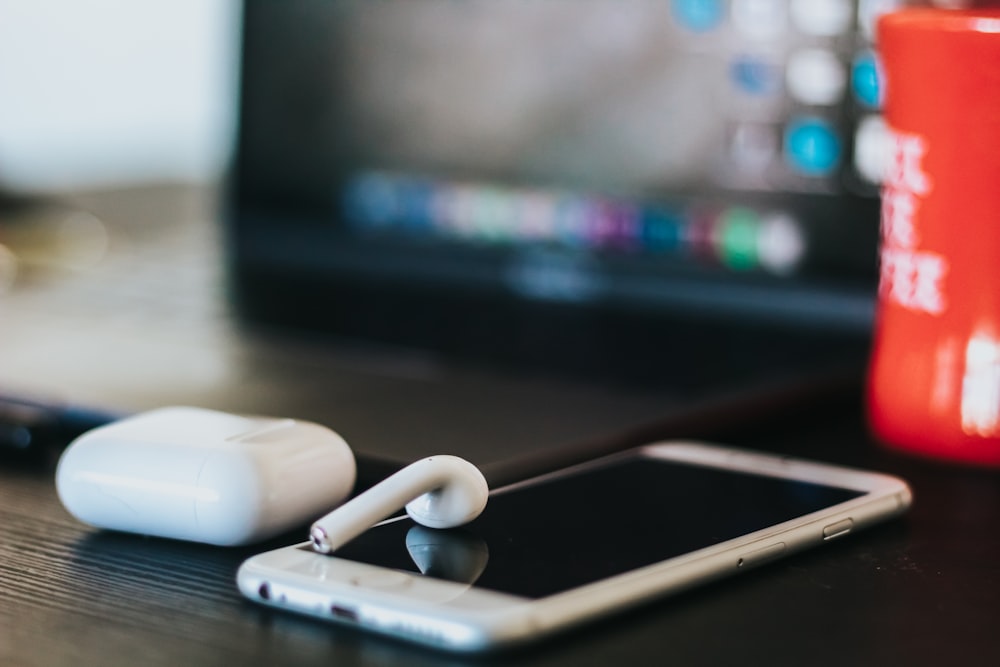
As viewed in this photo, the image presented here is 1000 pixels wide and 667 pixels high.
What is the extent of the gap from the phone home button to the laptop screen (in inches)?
14.4

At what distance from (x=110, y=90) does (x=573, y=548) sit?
132 centimetres

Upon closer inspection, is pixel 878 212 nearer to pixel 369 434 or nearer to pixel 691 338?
pixel 691 338

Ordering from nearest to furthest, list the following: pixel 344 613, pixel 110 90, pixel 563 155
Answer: pixel 344 613
pixel 563 155
pixel 110 90

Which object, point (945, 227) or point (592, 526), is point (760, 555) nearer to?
point (592, 526)

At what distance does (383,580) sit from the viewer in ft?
1.13

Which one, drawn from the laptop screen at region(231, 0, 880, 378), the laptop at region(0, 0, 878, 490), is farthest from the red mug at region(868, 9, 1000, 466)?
the laptop screen at region(231, 0, 880, 378)

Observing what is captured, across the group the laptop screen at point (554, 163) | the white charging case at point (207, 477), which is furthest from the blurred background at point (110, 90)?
the white charging case at point (207, 477)

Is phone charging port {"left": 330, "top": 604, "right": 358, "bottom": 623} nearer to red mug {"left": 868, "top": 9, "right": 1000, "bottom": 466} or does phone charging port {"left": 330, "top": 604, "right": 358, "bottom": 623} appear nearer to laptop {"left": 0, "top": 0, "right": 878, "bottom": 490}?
laptop {"left": 0, "top": 0, "right": 878, "bottom": 490}

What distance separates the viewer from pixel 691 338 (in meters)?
0.74

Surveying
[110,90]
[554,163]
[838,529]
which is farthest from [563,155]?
[110,90]

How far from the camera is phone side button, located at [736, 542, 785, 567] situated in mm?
379

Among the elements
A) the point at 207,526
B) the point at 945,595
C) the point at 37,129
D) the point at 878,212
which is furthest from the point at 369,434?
the point at 37,129

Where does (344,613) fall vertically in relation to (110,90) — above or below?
below

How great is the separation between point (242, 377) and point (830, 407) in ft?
0.90
